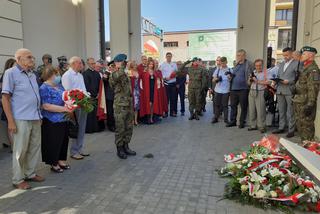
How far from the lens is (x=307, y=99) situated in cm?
554

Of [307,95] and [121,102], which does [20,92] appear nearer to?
[121,102]

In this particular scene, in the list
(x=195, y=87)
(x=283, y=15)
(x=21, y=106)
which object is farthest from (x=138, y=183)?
(x=283, y=15)

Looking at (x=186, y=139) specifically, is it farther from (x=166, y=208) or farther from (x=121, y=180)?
(x=166, y=208)

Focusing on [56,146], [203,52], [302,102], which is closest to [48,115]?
[56,146]

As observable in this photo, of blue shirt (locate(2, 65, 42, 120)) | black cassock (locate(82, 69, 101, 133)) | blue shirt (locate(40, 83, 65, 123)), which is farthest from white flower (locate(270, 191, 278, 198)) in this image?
black cassock (locate(82, 69, 101, 133))

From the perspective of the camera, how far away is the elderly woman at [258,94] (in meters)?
7.20

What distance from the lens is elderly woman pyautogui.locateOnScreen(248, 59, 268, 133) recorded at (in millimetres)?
7199

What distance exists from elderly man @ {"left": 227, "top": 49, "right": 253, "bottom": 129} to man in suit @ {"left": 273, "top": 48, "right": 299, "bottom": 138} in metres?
0.86

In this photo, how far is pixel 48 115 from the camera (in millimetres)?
4312

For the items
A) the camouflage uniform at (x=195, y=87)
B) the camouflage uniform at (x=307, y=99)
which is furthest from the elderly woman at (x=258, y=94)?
the camouflage uniform at (x=195, y=87)

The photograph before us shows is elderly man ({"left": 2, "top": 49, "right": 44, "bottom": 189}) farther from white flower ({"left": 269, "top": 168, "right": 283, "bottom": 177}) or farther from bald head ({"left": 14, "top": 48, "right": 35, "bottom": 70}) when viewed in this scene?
white flower ({"left": 269, "top": 168, "right": 283, "bottom": 177})

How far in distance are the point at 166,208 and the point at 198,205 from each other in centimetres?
40

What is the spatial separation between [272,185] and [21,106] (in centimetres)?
339

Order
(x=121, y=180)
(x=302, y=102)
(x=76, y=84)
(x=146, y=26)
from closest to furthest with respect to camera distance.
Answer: (x=121, y=180), (x=76, y=84), (x=302, y=102), (x=146, y=26)
